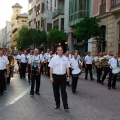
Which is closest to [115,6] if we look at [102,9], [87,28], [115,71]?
[87,28]

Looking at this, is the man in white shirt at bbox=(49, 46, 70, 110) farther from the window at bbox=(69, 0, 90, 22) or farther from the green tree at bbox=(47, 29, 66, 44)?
the green tree at bbox=(47, 29, 66, 44)

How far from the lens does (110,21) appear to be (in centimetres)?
2692

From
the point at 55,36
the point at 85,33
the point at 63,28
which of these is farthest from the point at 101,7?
the point at 63,28

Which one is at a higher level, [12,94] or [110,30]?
[110,30]

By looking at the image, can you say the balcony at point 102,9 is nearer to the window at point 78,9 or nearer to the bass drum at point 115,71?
the window at point 78,9

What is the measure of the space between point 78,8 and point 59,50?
25923mm

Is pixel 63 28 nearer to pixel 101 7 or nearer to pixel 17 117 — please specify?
pixel 101 7

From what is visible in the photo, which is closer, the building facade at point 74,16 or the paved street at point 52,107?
the paved street at point 52,107

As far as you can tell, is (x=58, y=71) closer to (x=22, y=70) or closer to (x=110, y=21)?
(x=22, y=70)

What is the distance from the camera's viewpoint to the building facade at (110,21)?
2561 cm

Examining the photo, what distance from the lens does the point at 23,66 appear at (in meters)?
19.5

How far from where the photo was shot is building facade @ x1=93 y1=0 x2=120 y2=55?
84.0 ft

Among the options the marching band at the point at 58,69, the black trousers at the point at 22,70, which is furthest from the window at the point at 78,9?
the marching band at the point at 58,69

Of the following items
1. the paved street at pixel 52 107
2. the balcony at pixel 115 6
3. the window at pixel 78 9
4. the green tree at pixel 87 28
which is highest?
the window at pixel 78 9
